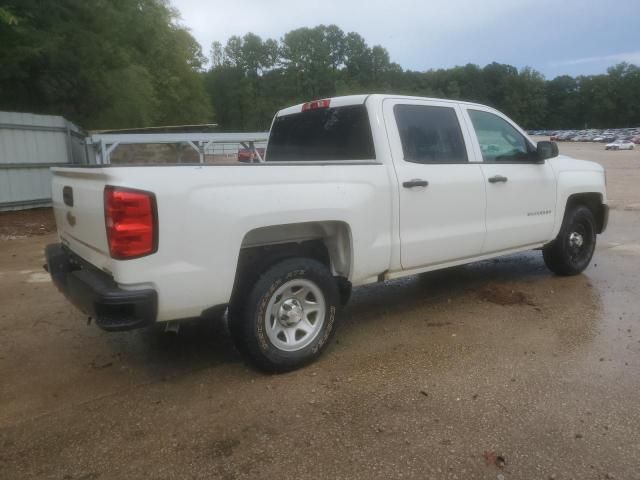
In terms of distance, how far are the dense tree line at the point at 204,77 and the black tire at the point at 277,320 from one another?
23.6ft

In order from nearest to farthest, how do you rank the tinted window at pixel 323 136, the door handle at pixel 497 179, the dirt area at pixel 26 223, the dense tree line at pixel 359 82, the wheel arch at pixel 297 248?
the wheel arch at pixel 297 248 < the tinted window at pixel 323 136 < the door handle at pixel 497 179 < the dirt area at pixel 26 223 < the dense tree line at pixel 359 82

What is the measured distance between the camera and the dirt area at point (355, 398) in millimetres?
2656

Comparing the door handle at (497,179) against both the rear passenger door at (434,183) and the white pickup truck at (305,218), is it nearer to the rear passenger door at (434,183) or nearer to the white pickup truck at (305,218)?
the white pickup truck at (305,218)

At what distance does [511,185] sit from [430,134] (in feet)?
3.50

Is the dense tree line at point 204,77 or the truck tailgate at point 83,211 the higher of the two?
the dense tree line at point 204,77

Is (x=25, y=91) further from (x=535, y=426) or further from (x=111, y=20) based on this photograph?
(x=535, y=426)

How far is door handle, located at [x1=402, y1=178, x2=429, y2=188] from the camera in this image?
13.4ft

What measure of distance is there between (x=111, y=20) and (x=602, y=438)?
1642 cm

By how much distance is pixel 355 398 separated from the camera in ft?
10.8

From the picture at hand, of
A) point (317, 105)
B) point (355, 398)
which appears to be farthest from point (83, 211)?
point (317, 105)

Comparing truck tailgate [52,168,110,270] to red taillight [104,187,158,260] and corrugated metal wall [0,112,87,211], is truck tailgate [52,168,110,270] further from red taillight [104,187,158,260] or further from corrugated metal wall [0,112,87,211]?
corrugated metal wall [0,112,87,211]

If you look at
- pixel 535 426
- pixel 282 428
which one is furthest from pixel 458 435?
pixel 282 428

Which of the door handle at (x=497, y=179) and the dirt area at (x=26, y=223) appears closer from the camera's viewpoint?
the door handle at (x=497, y=179)

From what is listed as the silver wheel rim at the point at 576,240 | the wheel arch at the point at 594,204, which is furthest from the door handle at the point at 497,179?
the silver wheel rim at the point at 576,240
